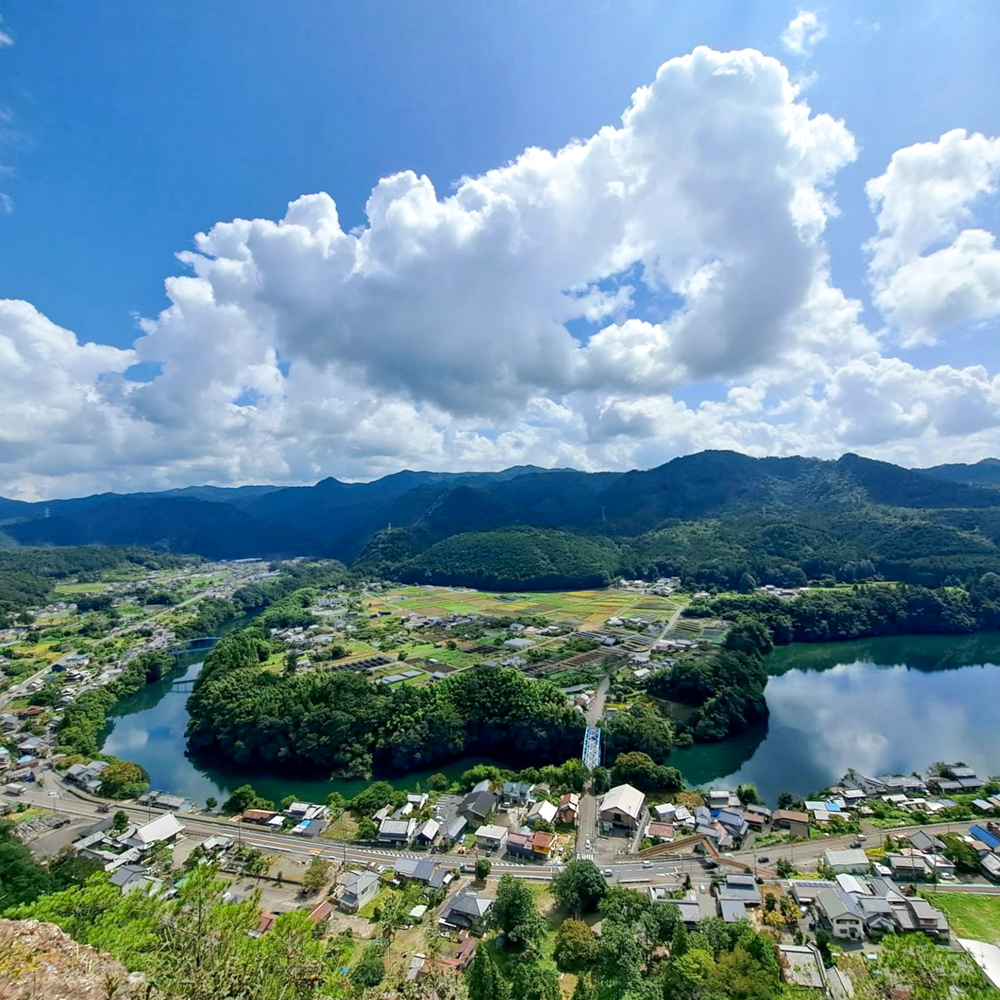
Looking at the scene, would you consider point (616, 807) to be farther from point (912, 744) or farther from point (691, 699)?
point (912, 744)

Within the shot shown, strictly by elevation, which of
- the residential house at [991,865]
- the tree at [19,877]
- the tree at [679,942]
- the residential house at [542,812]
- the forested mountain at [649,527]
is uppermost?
the forested mountain at [649,527]

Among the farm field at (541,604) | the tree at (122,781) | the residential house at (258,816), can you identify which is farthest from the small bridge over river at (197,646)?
the residential house at (258,816)

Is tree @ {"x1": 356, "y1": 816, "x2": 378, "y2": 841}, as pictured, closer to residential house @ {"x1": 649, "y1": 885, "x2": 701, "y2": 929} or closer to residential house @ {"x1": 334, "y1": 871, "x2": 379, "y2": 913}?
residential house @ {"x1": 334, "y1": 871, "x2": 379, "y2": 913}

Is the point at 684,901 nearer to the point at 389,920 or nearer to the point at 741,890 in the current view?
the point at 741,890

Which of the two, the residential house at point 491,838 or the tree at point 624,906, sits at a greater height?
the tree at point 624,906

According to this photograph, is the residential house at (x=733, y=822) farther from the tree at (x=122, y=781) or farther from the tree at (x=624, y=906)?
the tree at (x=122, y=781)

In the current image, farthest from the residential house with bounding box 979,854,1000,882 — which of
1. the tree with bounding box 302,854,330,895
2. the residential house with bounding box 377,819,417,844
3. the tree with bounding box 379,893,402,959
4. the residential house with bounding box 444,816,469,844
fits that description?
the tree with bounding box 302,854,330,895
